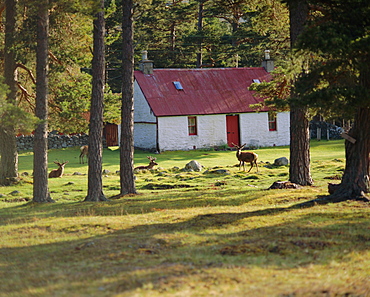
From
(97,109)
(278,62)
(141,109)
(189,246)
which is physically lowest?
(189,246)

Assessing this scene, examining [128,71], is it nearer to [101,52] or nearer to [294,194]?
[101,52]

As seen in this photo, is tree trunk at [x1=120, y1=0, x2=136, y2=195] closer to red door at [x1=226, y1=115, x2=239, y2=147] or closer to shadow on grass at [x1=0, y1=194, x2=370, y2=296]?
shadow on grass at [x1=0, y1=194, x2=370, y2=296]

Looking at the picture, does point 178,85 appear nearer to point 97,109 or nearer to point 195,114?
point 195,114

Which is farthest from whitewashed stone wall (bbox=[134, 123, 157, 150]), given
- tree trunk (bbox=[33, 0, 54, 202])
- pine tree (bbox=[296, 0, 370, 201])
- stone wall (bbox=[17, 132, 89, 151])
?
pine tree (bbox=[296, 0, 370, 201])

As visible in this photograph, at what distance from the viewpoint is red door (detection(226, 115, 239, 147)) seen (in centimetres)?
4081

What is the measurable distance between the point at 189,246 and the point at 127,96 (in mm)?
9645

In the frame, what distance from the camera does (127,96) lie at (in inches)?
698

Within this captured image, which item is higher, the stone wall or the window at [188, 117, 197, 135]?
the window at [188, 117, 197, 135]

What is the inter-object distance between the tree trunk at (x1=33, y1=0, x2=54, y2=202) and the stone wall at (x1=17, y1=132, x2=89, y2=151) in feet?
85.6

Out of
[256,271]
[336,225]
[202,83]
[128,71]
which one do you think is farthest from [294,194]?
[202,83]

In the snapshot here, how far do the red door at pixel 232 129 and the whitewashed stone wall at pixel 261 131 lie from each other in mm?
383

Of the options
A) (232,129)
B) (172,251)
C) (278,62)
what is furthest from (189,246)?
(232,129)

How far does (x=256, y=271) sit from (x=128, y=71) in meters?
11.6

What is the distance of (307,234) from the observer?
9836 mm
